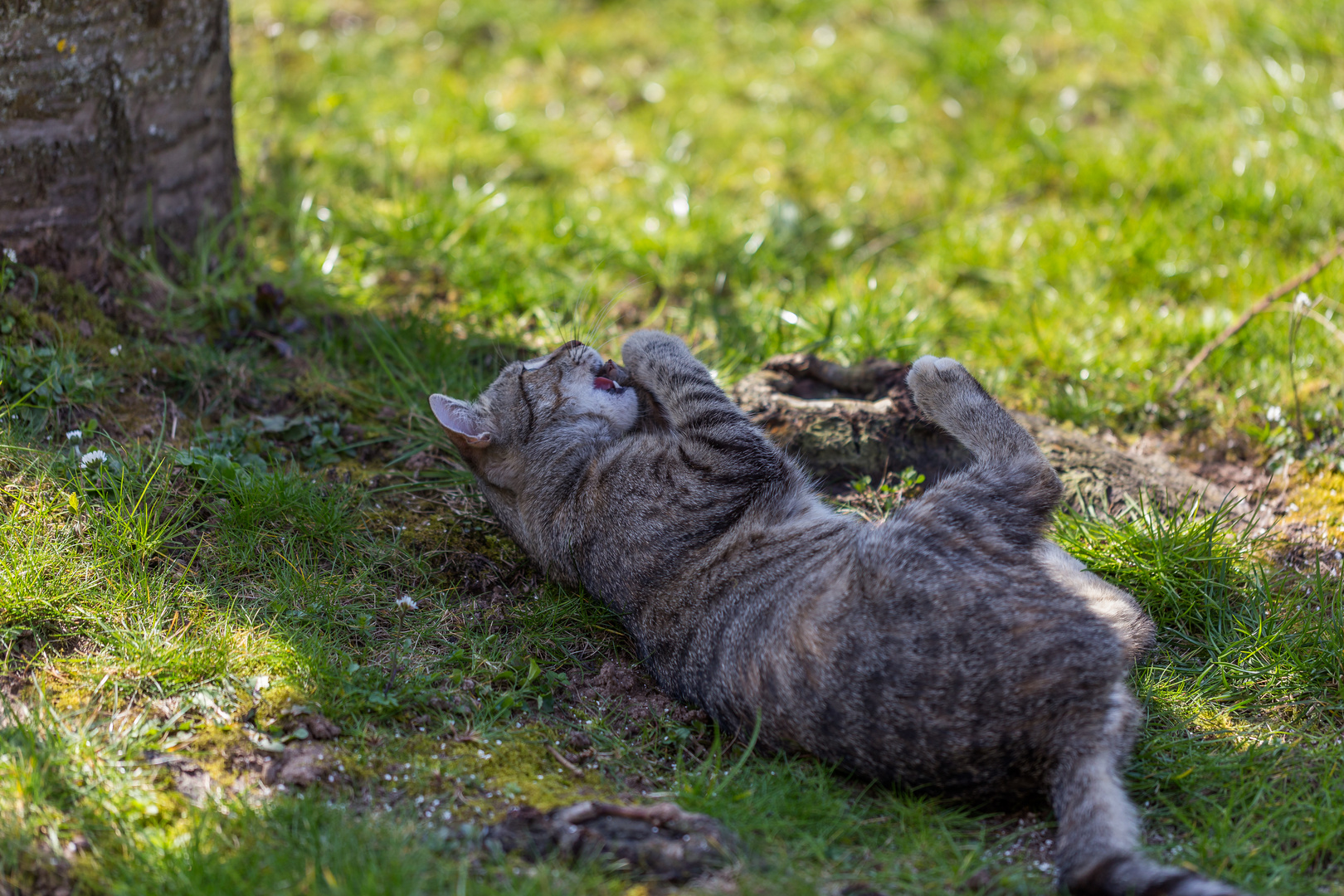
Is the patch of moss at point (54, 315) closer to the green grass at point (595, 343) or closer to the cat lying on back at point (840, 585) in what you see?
the green grass at point (595, 343)

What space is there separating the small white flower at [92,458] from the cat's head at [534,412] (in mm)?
1240

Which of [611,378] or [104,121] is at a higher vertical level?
[104,121]

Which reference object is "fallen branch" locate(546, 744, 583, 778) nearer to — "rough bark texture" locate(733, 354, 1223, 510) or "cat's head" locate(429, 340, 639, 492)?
"cat's head" locate(429, 340, 639, 492)

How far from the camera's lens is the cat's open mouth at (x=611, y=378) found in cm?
436

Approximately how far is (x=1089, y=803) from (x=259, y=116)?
20.9 feet

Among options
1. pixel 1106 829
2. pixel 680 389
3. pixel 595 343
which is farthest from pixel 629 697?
pixel 595 343

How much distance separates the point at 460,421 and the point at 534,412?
0.32m

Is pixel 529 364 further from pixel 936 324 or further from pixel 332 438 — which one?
pixel 936 324

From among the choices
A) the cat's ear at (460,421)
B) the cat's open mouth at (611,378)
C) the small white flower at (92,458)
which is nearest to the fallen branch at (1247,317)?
the cat's open mouth at (611,378)

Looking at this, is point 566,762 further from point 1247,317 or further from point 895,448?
point 1247,317

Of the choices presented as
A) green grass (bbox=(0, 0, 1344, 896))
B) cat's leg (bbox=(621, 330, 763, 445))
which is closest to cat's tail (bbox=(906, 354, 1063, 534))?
green grass (bbox=(0, 0, 1344, 896))

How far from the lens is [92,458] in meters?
3.87

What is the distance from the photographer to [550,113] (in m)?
7.39

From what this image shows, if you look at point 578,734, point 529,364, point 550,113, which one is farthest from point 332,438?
point 550,113
